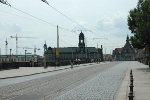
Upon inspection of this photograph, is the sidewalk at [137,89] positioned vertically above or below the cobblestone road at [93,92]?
above

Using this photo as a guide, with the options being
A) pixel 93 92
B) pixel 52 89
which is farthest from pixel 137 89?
pixel 52 89

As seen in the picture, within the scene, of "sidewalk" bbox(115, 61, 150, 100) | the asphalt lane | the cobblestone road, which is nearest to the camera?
"sidewalk" bbox(115, 61, 150, 100)

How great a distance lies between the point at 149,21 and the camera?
41.3m

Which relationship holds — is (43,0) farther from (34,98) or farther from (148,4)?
(148,4)

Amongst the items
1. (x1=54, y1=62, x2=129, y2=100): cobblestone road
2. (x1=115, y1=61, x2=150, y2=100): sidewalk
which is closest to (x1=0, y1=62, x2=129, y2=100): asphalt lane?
(x1=54, y1=62, x2=129, y2=100): cobblestone road

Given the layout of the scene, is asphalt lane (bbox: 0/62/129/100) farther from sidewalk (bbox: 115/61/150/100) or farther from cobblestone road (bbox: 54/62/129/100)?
sidewalk (bbox: 115/61/150/100)

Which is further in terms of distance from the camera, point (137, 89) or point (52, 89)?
point (52, 89)

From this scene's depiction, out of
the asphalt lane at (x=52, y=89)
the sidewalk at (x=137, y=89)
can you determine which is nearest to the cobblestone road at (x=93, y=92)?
the asphalt lane at (x=52, y=89)

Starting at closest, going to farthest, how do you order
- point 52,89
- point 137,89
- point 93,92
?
point 93,92 < point 137,89 < point 52,89

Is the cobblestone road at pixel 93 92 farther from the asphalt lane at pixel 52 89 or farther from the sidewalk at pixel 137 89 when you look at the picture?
the sidewalk at pixel 137 89

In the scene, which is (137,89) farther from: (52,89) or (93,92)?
(52,89)

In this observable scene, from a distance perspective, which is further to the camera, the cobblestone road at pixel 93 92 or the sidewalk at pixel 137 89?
the cobblestone road at pixel 93 92

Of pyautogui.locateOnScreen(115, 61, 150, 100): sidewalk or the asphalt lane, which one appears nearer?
pyautogui.locateOnScreen(115, 61, 150, 100): sidewalk

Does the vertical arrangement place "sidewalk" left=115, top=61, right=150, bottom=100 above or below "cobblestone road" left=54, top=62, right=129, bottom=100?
above
